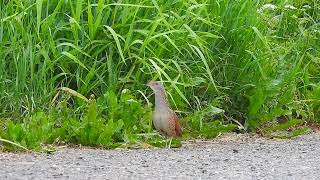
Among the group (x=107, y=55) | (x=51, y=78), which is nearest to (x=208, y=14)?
(x=107, y=55)

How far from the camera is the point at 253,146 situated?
248 inches

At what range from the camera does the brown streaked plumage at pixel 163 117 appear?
5984 millimetres

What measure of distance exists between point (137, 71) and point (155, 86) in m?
→ 0.49

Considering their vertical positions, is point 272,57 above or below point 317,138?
above

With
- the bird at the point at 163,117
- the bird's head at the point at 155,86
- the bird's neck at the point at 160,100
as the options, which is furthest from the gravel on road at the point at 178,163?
the bird's head at the point at 155,86

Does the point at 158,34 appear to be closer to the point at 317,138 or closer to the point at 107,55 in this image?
the point at 107,55

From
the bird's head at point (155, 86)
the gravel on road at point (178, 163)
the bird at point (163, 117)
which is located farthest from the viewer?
the bird's head at point (155, 86)

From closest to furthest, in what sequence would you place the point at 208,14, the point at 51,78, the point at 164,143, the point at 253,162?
the point at 253,162 → the point at 164,143 → the point at 51,78 → the point at 208,14

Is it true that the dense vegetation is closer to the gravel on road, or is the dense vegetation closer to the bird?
the bird

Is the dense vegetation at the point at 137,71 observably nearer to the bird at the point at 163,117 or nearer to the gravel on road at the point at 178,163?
the bird at the point at 163,117

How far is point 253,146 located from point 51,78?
145 centimetres

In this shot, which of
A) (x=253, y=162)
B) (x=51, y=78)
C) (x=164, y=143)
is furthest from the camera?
(x=51, y=78)

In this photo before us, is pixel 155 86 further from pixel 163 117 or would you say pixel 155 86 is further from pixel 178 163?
pixel 178 163

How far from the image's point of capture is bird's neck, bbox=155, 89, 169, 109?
6.06 meters
